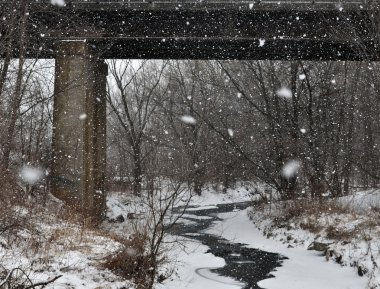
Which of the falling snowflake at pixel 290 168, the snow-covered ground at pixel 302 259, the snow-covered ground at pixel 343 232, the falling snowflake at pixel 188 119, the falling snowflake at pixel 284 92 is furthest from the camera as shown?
the falling snowflake at pixel 188 119

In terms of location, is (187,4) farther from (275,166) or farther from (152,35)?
(275,166)

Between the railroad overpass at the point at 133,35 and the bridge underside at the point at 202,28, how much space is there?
0.03 metres

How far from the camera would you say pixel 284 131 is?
17.2 metres

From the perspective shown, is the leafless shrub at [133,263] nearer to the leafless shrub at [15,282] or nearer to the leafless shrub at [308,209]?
the leafless shrub at [15,282]

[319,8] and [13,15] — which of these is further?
[319,8]

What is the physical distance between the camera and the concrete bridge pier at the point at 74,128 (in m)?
12.6

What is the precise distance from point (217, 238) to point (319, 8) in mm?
7445

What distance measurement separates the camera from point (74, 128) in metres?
12.8

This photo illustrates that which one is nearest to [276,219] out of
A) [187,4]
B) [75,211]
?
[75,211]

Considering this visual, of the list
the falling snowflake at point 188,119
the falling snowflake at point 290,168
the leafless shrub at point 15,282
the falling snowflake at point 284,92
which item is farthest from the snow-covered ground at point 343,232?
the falling snowflake at point 188,119

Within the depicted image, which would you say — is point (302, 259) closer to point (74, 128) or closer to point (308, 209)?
point (308, 209)

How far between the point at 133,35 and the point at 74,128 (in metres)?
3.31

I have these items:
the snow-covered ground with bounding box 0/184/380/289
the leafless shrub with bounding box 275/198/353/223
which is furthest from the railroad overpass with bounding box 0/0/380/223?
the leafless shrub with bounding box 275/198/353/223

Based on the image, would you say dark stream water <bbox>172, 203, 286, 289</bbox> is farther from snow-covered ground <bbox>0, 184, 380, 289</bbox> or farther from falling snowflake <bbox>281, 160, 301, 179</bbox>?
falling snowflake <bbox>281, 160, 301, 179</bbox>
